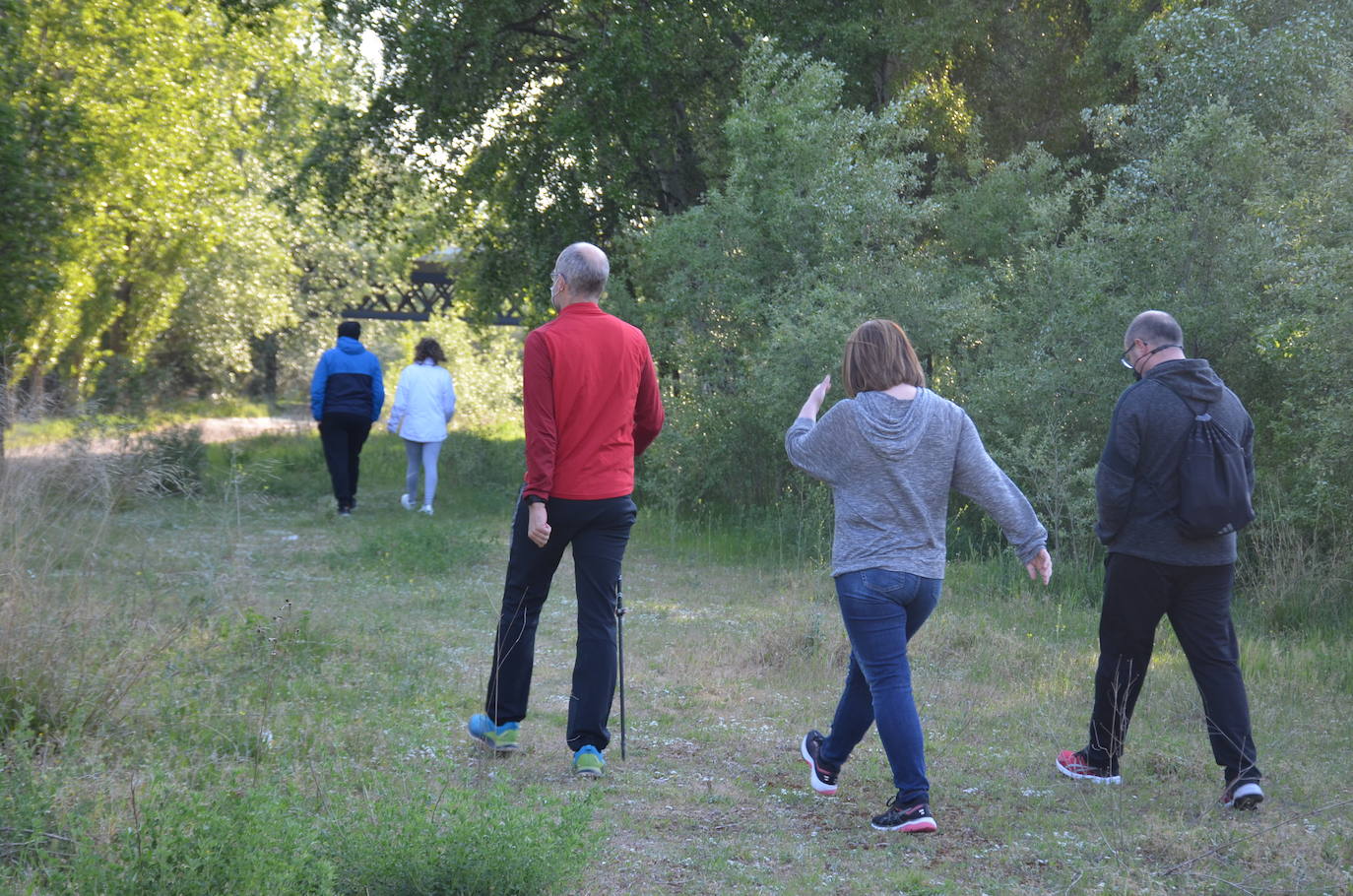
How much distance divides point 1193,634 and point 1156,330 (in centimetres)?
125

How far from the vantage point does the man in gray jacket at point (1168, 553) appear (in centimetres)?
520

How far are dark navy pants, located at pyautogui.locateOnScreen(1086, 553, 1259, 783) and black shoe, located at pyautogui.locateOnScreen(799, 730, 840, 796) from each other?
1234mm

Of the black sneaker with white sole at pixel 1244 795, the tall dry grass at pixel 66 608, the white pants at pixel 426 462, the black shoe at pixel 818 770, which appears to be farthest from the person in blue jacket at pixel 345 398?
the black sneaker with white sole at pixel 1244 795

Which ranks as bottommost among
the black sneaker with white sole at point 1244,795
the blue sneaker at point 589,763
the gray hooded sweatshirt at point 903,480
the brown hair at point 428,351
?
the blue sneaker at point 589,763

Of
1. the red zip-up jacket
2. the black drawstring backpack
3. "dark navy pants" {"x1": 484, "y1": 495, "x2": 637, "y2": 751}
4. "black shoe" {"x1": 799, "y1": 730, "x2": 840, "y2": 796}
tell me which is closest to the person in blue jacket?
"dark navy pants" {"x1": 484, "y1": 495, "x2": 637, "y2": 751}

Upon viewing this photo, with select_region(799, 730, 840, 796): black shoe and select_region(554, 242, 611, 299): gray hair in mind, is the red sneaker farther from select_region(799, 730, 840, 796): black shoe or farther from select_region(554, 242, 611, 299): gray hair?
select_region(554, 242, 611, 299): gray hair

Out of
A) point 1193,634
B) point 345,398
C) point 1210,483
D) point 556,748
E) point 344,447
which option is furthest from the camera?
point 344,447

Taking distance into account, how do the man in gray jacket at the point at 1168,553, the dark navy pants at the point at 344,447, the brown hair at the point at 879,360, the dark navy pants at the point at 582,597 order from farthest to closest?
1. the dark navy pants at the point at 344,447
2. the dark navy pants at the point at 582,597
3. the man in gray jacket at the point at 1168,553
4. the brown hair at the point at 879,360

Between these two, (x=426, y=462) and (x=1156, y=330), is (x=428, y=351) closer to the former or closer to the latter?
(x=426, y=462)

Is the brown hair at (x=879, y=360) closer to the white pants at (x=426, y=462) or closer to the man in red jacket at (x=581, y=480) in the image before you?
the man in red jacket at (x=581, y=480)

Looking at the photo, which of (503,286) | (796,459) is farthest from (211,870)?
(503,286)

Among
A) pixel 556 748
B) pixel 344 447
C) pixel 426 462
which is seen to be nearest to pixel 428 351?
pixel 426 462

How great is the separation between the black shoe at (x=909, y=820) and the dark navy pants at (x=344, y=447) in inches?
416

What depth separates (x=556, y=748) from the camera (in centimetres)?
608
